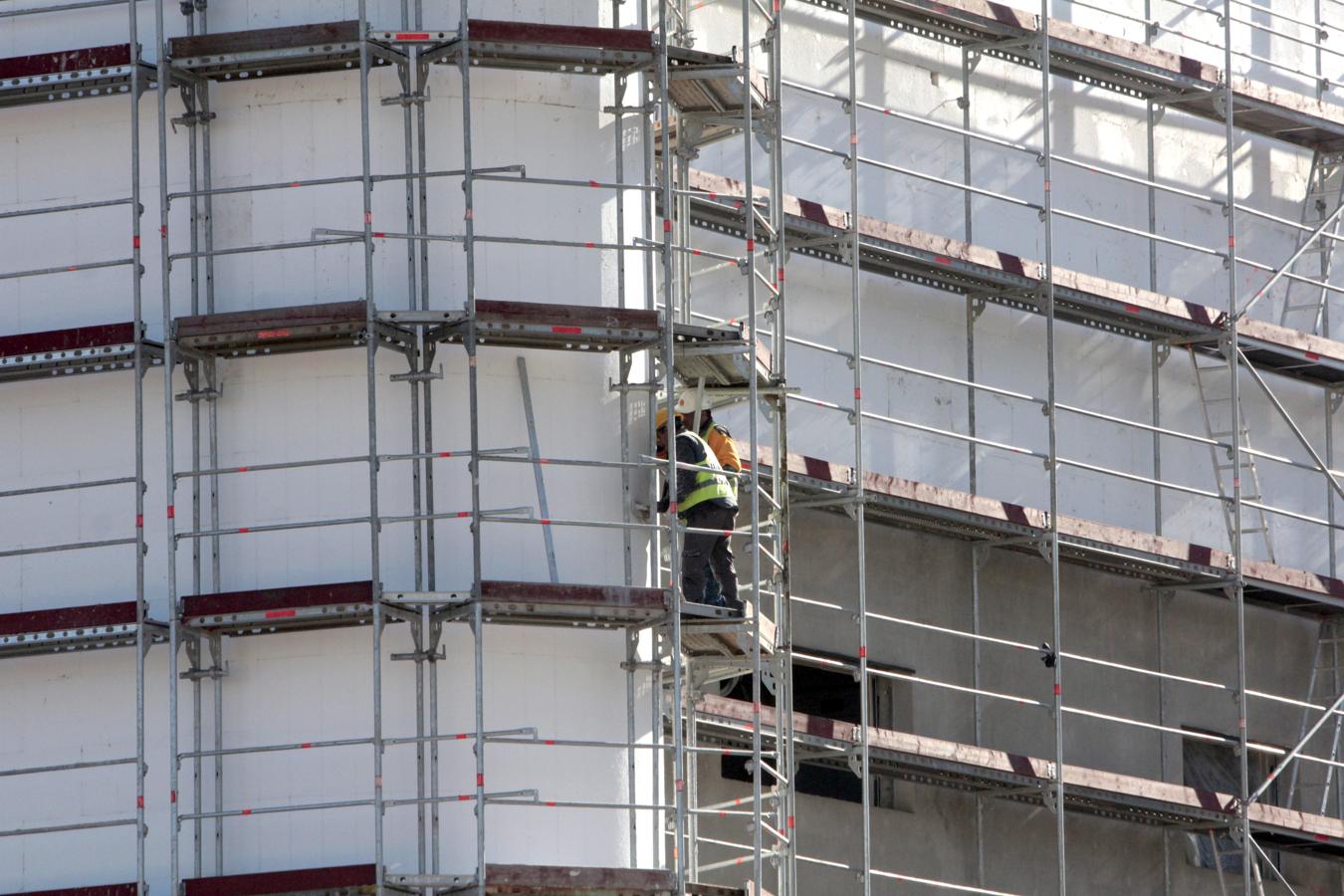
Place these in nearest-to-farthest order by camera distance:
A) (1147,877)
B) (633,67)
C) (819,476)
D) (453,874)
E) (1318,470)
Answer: (453,874)
(633,67)
(819,476)
(1147,877)
(1318,470)

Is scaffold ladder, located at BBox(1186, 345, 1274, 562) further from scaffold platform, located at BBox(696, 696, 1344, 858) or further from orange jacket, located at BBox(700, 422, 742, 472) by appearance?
orange jacket, located at BBox(700, 422, 742, 472)

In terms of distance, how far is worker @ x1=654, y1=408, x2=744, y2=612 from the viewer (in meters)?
23.5

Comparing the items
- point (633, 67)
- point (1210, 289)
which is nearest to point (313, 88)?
point (633, 67)

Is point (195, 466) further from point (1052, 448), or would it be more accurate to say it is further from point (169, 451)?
point (1052, 448)

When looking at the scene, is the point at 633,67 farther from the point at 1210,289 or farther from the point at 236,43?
the point at 1210,289

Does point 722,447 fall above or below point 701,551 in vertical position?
above

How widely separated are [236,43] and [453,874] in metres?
6.07

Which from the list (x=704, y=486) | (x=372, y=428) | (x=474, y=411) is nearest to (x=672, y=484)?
(x=704, y=486)

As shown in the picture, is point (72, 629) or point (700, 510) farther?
point (700, 510)

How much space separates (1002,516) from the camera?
28047 mm

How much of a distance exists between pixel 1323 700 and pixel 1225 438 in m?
2.75

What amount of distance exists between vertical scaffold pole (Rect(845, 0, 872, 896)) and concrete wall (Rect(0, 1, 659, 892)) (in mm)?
3616

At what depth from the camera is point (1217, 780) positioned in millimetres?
30672

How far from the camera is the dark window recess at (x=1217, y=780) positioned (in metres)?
30.0
